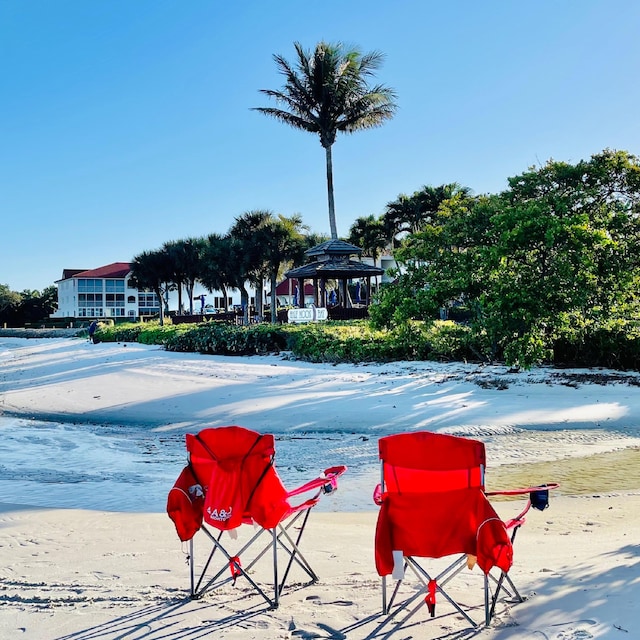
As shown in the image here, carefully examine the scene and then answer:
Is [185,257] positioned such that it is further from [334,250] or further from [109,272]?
[109,272]

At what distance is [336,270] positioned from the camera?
30844 millimetres

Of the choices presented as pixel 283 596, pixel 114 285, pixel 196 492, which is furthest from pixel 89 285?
pixel 283 596

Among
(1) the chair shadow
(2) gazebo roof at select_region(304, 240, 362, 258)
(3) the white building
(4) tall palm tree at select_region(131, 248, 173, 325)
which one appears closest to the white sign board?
(2) gazebo roof at select_region(304, 240, 362, 258)

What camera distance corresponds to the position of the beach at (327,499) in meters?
3.45

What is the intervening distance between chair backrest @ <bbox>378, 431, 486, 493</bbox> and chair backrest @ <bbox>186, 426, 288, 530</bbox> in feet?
2.21

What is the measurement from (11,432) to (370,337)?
11528 mm

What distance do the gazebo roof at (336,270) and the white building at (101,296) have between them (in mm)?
50382

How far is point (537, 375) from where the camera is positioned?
15.0 m

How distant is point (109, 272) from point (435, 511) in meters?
84.2

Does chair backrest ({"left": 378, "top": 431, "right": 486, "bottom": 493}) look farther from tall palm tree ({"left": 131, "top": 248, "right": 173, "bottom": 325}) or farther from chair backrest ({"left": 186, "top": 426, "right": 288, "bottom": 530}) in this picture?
tall palm tree ({"left": 131, "top": 248, "right": 173, "bottom": 325})

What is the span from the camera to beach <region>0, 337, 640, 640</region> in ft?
11.3

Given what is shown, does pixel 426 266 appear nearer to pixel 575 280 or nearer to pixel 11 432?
pixel 575 280

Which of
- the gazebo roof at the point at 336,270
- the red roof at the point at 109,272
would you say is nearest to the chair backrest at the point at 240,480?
the gazebo roof at the point at 336,270

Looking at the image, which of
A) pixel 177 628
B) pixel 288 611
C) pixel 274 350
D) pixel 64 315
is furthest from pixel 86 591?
pixel 64 315
